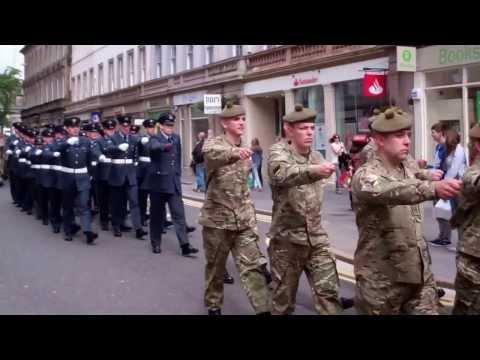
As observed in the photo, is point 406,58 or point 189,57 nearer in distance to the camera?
point 406,58

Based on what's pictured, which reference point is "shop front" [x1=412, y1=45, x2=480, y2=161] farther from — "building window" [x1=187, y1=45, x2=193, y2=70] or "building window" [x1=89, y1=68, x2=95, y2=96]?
"building window" [x1=89, y1=68, x2=95, y2=96]

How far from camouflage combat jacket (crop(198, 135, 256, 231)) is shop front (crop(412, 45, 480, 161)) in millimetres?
12081

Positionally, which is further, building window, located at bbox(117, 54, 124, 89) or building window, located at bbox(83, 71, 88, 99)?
building window, located at bbox(83, 71, 88, 99)

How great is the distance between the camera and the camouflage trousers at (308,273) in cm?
514

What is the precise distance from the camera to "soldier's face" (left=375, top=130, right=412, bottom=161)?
163 inches

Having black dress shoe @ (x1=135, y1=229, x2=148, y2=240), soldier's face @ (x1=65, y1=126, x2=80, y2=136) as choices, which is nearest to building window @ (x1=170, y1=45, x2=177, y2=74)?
soldier's face @ (x1=65, y1=126, x2=80, y2=136)

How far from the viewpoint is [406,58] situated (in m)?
17.6

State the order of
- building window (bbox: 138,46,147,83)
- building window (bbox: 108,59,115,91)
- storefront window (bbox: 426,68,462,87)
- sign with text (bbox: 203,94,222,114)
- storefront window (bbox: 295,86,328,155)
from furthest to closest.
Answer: building window (bbox: 108,59,115,91), building window (bbox: 138,46,147,83), storefront window (bbox: 295,86,328,155), sign with text (bbox: 203,94,222,114), storefront window (bbox: 426,68,462,87)

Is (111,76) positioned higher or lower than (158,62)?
higher

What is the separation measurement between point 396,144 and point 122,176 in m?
7.92

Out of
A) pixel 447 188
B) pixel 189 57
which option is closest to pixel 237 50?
pixel 189 57

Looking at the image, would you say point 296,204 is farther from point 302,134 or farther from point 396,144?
point 396,144

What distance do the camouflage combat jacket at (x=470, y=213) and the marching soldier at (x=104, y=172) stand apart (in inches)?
314
